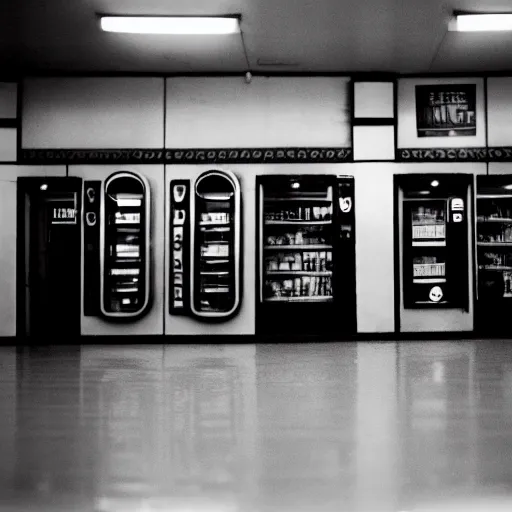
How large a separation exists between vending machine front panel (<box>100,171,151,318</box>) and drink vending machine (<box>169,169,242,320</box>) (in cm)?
36

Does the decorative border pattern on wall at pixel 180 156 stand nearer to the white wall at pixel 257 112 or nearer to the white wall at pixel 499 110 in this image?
the white wall at pixel 257 112

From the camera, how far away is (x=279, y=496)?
7.23 feet

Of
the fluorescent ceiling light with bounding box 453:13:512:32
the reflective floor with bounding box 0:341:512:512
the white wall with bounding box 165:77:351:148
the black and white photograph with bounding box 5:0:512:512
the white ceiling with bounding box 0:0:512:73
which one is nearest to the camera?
the reflective floor with bounding box 0:341:512:512

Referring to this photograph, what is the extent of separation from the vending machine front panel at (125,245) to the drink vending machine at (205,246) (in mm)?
358

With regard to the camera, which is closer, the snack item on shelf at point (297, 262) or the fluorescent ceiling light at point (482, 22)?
the fluorescent ceiling light at point (482, 22)

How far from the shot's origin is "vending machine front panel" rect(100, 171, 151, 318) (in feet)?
25.0

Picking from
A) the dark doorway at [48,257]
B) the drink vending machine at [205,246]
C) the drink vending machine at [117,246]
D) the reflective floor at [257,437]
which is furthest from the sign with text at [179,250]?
the reflective floor at [257,437]

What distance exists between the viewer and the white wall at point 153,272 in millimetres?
7766

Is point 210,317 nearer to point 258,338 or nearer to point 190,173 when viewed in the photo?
point 258,338

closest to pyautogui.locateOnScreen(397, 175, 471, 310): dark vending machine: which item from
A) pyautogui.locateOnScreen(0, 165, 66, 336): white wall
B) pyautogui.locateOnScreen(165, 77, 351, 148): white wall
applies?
pyautogui.locateOnScreen(165, 77, 351, 148): white wall

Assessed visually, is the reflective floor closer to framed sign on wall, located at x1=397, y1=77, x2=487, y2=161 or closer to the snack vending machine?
the snack vending machine

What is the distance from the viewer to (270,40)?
266 inches

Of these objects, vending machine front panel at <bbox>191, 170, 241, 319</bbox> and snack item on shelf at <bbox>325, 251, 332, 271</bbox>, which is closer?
vending machine front panel at <bbox>191, 170, 241, 319</bbox>

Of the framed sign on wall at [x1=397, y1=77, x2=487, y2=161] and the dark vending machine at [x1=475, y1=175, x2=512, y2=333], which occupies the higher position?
the framed sign on wall at [x1=397, y1=77, x2=487, y2=161]
